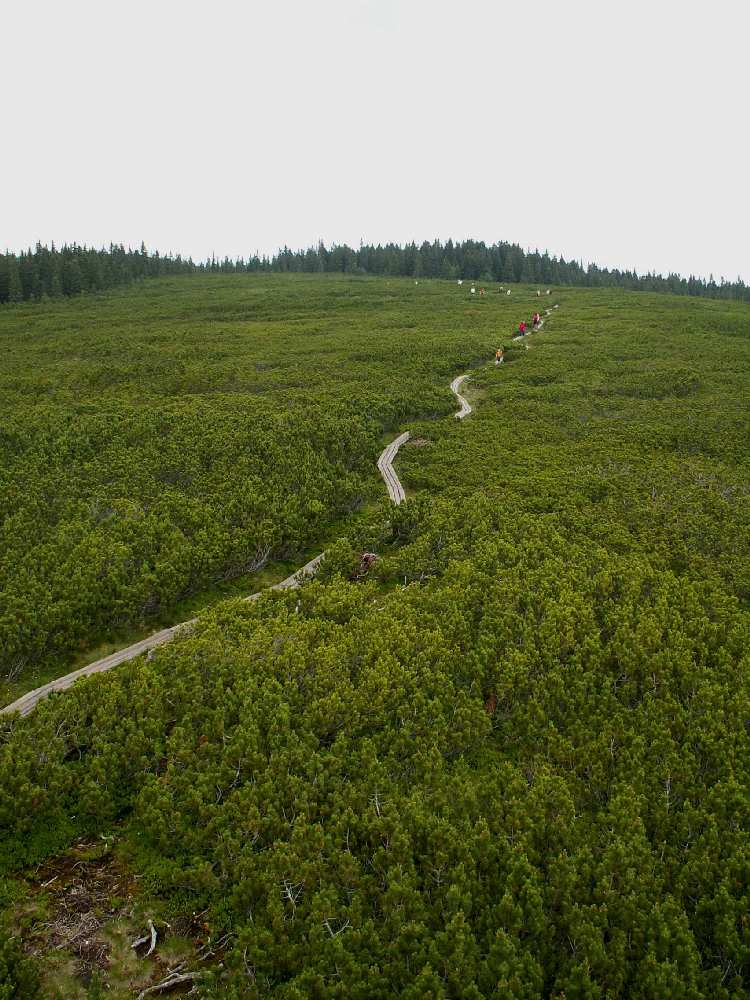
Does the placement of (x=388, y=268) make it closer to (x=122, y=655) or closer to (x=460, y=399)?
(x=460, y=399)

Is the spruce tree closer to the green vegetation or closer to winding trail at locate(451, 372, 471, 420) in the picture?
winding trail at locate(451, 372, 471, 420)

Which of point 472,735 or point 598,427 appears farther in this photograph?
point 598,427

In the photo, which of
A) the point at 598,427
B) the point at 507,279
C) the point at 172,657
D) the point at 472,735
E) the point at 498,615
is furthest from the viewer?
the point at 507,279

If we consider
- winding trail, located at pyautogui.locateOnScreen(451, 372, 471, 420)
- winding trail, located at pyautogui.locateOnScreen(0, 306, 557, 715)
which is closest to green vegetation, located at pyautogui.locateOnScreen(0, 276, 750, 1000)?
winding trail, located at pyautogui.locateOnScreen(0, 306, 557, 715)

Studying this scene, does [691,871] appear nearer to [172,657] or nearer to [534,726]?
[534,726]

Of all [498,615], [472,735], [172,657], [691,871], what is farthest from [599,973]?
[172,657]

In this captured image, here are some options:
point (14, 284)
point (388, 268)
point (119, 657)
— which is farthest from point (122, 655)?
point (388, 268)


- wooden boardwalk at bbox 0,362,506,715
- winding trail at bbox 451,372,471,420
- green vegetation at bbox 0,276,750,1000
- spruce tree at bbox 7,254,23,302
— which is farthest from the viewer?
spruce tree at bbox 7,254,23,302
